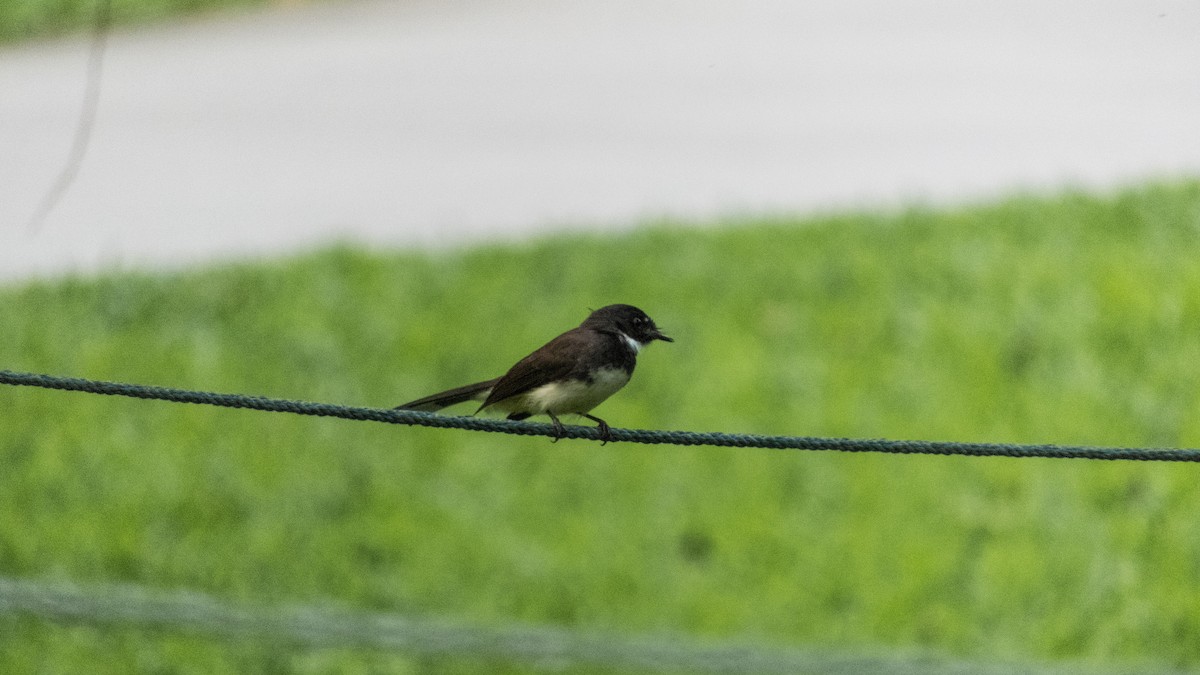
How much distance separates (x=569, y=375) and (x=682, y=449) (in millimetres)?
3199

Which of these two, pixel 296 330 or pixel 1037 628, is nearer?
pixel 1037 628

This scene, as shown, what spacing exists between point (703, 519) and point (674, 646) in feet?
3.18

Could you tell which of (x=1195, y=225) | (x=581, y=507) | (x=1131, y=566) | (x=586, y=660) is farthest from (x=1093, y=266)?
(x=586, y=660)

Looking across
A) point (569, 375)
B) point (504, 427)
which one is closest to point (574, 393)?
point (569, 375)

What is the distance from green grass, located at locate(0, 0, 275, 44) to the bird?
671cm

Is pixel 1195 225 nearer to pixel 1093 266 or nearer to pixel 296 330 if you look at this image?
pixel 1093 266

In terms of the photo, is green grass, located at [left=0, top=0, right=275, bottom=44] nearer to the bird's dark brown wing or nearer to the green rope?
the bird's dark brown wing

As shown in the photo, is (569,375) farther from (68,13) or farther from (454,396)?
(68,13)

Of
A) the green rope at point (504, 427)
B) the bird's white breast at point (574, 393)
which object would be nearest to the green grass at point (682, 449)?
the bird's white breast at point (574, 393)

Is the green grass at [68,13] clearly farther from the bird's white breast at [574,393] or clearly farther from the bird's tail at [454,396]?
the bird's white breast at [574,393]

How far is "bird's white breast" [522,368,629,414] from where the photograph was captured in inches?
168

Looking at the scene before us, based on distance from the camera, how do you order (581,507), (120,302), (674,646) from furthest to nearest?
(120,302) → (581,507) → (674,646)

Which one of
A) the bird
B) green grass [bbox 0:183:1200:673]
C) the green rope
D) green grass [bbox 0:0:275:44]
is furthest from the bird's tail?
green grass [bbox 0:0:275:44]

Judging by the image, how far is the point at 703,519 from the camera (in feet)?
22.5
